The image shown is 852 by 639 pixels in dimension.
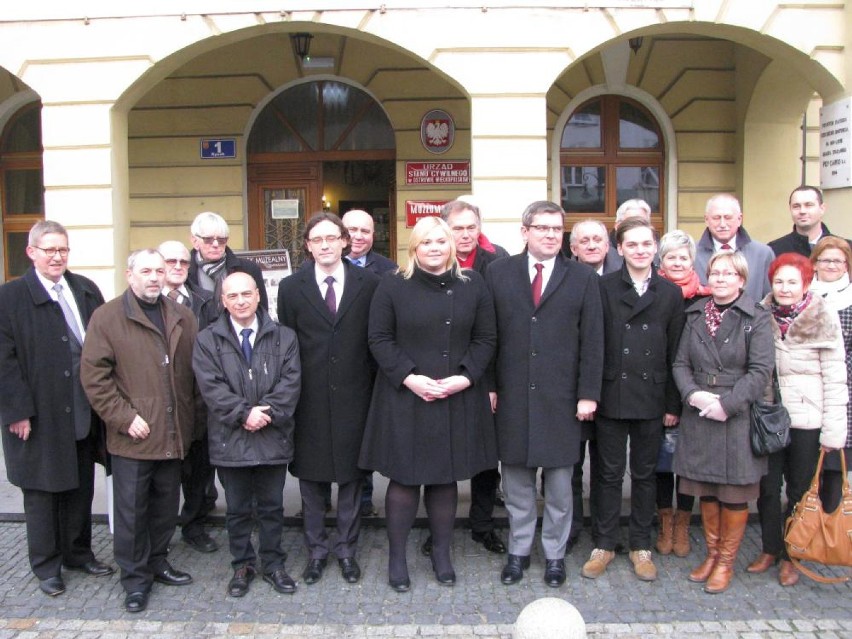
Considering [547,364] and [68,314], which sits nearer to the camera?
[547,364]

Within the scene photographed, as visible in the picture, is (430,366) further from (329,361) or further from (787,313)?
(787,313)

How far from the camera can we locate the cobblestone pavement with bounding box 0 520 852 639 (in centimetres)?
390

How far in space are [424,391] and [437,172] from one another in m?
6.16

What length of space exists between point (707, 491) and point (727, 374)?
66cm

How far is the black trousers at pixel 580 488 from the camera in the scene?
4.62 m

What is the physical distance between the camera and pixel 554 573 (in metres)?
4.34

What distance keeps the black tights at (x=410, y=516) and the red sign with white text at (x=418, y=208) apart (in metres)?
5.82

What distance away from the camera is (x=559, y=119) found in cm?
1006

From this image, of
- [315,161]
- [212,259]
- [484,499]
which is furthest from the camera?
[315,161]

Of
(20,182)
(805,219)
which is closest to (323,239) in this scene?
(805,219)

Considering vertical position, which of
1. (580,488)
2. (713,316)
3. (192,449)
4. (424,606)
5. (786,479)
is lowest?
(424,606)

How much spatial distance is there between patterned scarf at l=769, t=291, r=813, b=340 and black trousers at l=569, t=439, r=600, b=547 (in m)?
1.19

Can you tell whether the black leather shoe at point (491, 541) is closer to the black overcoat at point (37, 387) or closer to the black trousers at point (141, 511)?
the black trousers at point (141, 511)

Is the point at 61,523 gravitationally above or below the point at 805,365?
below
